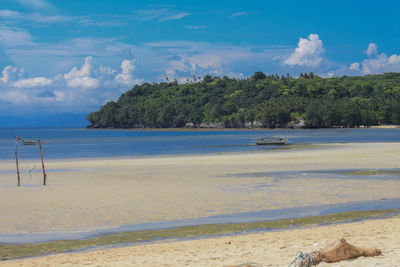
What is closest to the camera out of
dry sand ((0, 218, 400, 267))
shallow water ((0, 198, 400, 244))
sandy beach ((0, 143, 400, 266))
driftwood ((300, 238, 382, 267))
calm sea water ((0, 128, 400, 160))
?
driftwood ((300, 238, 382, 267))

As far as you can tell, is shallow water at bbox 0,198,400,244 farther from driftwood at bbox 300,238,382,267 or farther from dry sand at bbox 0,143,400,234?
driftwood at bbox 300,238,382,267

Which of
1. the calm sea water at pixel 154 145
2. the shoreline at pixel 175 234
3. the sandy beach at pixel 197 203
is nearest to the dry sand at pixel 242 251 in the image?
A: the sandy beach at pixel 197 203

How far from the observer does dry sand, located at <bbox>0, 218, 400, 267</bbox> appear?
9922mm

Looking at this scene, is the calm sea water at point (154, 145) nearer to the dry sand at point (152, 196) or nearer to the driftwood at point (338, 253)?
the dry sand at point (152, 196)

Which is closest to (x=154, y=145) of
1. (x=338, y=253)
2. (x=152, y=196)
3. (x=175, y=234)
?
(x=152, y=196)

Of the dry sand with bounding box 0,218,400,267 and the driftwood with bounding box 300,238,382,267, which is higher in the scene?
the driftwood with bounding box 300,238,382,267

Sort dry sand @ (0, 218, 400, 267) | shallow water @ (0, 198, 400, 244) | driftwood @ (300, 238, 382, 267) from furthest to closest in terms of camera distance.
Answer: shallow water @ (0, 198, 400, 244), dry sand @ (0, 218, 400, 267), driftwood @ (300, 238, 382, 267)

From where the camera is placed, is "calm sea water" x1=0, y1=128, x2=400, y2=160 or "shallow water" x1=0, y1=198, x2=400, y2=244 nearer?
"shallow water" x1=0, y1=198, x2=400, y2=244

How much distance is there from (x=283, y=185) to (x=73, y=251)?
1382cm

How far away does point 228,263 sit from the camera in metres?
9.76

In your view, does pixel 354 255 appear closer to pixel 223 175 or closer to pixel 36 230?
pixel 36 230

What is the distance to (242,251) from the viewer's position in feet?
35.4

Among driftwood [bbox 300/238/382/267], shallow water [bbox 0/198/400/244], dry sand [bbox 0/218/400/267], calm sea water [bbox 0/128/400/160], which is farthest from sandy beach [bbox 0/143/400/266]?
calm sea water [bbox 0/128/400/160]

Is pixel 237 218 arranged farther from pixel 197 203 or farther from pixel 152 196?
pixel 152 196
